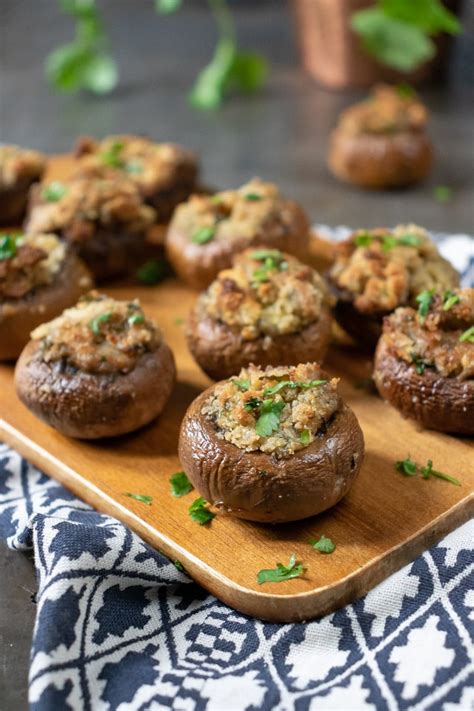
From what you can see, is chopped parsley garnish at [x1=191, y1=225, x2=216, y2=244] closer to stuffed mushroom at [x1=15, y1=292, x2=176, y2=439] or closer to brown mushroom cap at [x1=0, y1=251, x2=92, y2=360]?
brown mushroom cap at [x1=0, y1=251, x2=92, y2=360]

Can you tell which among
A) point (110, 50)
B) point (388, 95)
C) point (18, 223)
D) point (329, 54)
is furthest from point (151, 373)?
point (110, 50)

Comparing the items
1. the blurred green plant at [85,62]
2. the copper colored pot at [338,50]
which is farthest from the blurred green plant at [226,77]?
the blurred green plant at [85,62]

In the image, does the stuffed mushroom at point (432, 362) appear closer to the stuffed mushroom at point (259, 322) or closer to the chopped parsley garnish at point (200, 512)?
the stuffed mushroom at point (259, 322)

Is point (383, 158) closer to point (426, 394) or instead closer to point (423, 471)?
point (426, 394)

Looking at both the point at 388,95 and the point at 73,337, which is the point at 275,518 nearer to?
the point at 73,337

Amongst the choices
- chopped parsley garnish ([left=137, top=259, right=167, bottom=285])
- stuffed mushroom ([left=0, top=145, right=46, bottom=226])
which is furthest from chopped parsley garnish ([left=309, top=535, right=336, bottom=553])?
stuffed mushroom ([left=0, top=145, right=46, bottom=226])
